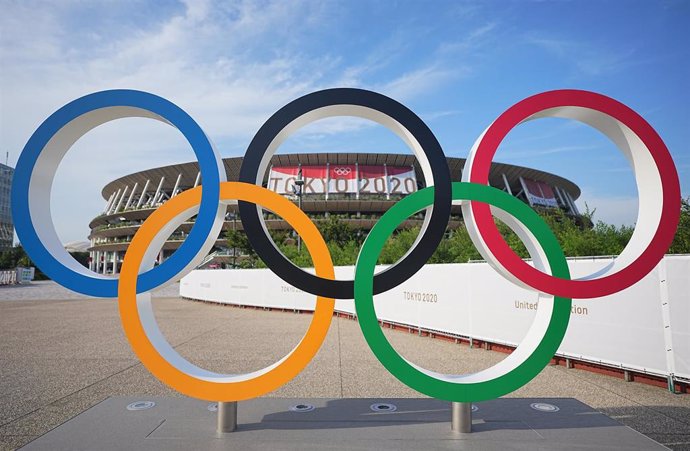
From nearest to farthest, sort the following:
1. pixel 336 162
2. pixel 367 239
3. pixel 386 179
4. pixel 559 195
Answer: pixel 367 239 → pixel 386 179 → pixel 336 162 → pixel 559 195

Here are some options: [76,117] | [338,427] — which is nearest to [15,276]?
[76,117]

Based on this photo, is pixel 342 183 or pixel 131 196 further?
pixel 131 196

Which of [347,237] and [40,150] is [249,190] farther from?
[347,237]

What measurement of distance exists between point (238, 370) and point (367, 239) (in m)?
5.48

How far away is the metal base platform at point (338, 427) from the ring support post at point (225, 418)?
86mm

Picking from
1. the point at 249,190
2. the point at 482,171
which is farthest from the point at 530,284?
the point at 249,190

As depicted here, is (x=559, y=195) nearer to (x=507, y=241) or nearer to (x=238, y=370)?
(x=507, y=241)

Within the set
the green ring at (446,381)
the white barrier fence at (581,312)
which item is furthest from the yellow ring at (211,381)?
the white barrier fence at (581,312)

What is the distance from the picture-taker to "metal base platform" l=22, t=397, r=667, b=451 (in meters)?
4.58

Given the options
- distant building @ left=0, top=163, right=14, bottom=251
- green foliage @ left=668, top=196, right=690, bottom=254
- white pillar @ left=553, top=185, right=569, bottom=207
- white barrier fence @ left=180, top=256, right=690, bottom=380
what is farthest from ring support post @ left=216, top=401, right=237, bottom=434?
distant building @ left=0, top=163, right=14, bottom=251

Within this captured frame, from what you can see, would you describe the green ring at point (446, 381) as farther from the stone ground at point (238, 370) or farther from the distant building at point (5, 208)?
the distant building at point (5, 208)

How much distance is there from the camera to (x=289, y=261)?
509cm

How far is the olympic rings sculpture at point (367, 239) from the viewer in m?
4.95

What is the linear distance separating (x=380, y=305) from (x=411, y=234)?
13.4 meters
